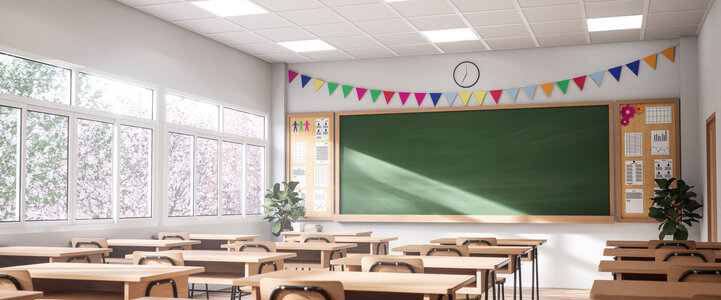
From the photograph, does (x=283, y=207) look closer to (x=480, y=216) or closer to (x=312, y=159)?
(x=312, y=159)

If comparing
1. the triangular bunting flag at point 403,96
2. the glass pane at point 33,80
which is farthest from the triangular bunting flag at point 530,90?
the glass pane at point 33,80

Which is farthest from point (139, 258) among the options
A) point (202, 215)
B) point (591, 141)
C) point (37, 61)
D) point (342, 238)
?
point (591, 141)

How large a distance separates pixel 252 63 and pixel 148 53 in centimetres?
229

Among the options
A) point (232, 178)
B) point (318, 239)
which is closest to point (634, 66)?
point (318, 239)

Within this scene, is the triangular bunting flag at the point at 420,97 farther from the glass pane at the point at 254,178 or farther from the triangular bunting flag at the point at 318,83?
the glass pane at the point at 254,178

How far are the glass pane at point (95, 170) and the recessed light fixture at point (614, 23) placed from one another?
523cm

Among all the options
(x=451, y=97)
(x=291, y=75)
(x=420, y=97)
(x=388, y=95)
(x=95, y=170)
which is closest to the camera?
(x=95, y=170)

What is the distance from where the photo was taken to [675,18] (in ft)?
25.1

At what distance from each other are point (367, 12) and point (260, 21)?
122 cm

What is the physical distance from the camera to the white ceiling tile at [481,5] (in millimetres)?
7062

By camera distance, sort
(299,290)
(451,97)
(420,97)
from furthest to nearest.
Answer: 1. (420,97)
2. (451,97)
3. (299,290)

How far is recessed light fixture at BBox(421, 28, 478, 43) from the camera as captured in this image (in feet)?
27.2

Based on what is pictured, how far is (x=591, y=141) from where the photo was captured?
882cm

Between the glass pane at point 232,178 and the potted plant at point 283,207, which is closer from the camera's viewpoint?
the glass pane at point 232,178
